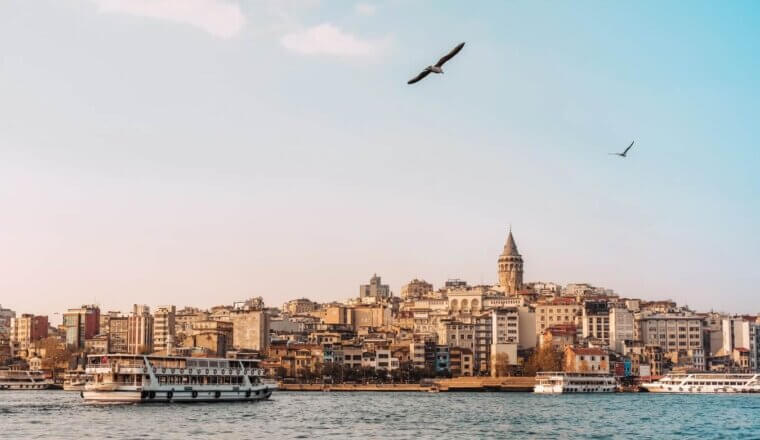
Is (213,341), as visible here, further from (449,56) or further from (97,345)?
(449,56)

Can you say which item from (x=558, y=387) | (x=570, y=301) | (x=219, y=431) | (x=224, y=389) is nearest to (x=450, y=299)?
(x=570, y=301)

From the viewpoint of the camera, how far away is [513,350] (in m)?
97.9

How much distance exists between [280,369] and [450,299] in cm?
4078

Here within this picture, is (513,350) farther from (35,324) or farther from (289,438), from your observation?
(289,438)

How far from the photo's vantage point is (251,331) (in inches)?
4205

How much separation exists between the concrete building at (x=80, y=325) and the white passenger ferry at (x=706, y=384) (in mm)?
52924

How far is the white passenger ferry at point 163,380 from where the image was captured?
2021 inches

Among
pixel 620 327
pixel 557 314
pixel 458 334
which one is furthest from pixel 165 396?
pixel 557 314

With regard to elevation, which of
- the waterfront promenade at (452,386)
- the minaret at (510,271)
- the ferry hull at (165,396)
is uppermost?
the minaret at (510,271)

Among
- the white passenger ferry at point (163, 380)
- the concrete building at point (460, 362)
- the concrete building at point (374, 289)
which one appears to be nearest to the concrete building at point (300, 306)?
the concrete building at point (374, 289)

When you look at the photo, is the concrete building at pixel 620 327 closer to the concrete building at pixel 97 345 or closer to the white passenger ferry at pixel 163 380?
the concrete building at pixel 97 345

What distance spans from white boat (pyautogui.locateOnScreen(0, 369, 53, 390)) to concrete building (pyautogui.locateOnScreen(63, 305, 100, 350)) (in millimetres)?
20776

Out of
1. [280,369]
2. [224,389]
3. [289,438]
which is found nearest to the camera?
[289,438]

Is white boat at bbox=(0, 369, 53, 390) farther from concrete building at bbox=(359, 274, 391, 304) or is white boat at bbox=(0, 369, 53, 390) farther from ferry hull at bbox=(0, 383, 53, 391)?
concrete building at bbox=(359, 274, 391, 304)
